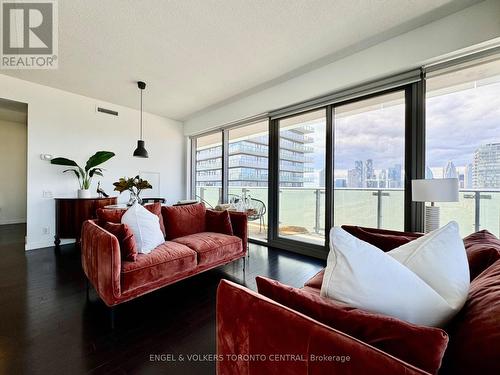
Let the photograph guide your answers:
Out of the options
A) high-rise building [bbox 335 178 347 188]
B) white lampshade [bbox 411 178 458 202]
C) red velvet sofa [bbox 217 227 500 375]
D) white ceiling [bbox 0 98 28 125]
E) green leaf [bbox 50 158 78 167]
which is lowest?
red velvet sofa [bbox 217 227 500 375]

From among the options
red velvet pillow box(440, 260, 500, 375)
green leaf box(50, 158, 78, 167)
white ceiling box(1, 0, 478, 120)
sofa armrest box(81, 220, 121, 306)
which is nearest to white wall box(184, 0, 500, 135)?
white ceiling box(1, 0, 478, 120)

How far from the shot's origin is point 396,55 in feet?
8.16

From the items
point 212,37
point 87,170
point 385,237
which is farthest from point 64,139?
point 385,237

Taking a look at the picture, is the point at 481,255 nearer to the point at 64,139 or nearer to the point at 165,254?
the point at 165,254

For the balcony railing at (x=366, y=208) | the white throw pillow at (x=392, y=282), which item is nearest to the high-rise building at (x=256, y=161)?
the balcony railing at (x=366, y=208)

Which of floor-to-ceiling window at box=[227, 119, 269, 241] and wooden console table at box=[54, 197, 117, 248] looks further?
floor-to-ceiling window at box=[227, 119, 269, 241]

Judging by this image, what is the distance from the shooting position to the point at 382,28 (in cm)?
236

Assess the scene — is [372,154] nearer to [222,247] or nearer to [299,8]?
[299,8]

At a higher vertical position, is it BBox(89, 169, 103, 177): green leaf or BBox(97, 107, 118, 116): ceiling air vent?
BBox(97, 107, 118, 116): ceiling air vent

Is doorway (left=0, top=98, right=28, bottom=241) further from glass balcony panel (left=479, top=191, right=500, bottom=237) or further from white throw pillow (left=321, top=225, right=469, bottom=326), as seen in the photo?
glass balcony panel (left=479, top=191, right=500, bottom=237)

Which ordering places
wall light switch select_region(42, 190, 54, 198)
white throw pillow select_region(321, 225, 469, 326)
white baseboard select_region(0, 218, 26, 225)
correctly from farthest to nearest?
white baseboard select_region(0, 218, 26, 225) → wall light switch select_region(42, 190, 54, 198) → white throw pillow select_region(321, 225, 469, 326)

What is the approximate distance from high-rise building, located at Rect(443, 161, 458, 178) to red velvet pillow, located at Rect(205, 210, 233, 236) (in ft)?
8.35

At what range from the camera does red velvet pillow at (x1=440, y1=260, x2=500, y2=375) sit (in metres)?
0.52

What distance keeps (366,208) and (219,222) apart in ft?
6.73
